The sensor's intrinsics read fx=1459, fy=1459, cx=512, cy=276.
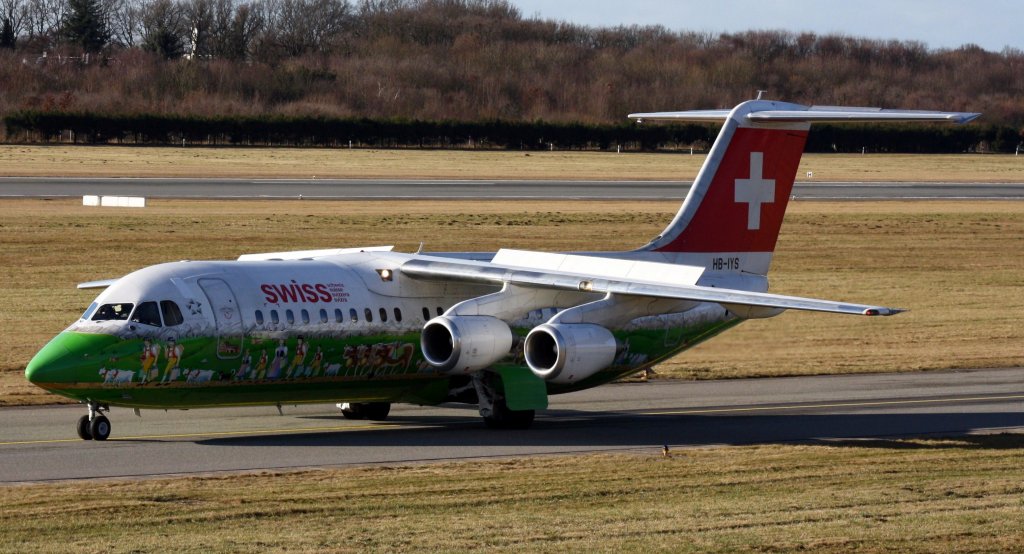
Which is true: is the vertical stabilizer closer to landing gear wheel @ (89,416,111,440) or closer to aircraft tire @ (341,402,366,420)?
aircraft tire @ (341,402,366,420)

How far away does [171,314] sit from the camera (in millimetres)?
20141

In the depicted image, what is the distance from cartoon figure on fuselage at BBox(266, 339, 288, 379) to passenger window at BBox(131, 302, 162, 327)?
1.75 metres

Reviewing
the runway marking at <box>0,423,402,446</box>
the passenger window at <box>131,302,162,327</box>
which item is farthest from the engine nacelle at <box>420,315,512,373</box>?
the passenger window at <box>131,302,162,327</box>

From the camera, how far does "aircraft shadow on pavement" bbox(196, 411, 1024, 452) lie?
2108 centimetres

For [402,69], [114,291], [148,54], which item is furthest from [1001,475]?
[148,54]

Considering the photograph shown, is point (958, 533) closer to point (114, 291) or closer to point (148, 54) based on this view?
point (114, 291)

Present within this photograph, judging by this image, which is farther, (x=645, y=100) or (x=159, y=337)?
(x=645, y=100)

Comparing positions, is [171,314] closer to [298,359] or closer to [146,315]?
[146,315]

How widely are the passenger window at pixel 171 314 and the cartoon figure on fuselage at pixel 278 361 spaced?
146 cm

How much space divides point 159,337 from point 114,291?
1.10 meters

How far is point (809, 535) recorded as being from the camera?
14148 mm

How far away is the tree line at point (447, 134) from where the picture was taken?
8450cm

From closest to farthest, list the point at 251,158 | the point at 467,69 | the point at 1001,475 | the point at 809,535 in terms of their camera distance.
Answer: the point at 809,535, the point at 1001,475, the point at 251,158, the point at 467,69

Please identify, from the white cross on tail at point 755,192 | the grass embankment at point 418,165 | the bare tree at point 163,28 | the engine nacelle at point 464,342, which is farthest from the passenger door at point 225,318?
the bare tree at point 163,28
